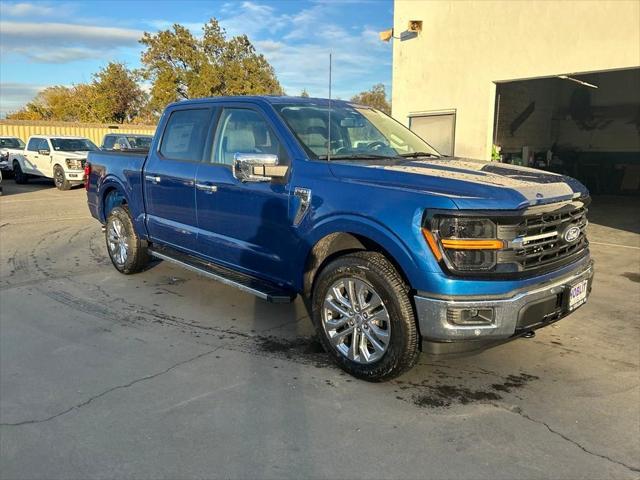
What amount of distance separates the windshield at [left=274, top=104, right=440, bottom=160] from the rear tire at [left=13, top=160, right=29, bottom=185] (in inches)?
756

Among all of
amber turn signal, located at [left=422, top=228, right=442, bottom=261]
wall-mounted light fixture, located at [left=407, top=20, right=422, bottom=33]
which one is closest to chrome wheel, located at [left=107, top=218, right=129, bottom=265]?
amber turn signal, located at [left=422, top=228, right=442, bottom=261]

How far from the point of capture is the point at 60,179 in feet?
59.0

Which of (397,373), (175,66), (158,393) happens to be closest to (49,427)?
(158,393)

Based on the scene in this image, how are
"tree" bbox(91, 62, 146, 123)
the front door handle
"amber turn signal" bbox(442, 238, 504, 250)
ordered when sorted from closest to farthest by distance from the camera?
"amber turn signal" bbox(442, 238, 504, 250)
the front door handle
"tree" bbox(91, 62, 146, 123)

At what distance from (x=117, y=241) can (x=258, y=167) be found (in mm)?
3482

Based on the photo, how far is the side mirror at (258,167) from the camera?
387 centimetres

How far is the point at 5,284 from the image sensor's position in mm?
6223

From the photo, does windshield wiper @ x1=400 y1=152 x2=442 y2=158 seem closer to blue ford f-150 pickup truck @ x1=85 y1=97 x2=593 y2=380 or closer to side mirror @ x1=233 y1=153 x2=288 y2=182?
blue ford f-150 pickup truck @ x1=85 y1=97 x2=593 y2=380

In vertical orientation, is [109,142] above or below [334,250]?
above

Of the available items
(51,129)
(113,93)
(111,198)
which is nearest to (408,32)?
(111,198)

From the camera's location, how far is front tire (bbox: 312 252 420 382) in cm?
345

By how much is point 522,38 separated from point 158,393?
1003 centimetres

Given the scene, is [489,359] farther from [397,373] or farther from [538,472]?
[538,472]

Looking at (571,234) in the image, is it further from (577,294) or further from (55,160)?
(55,160)
